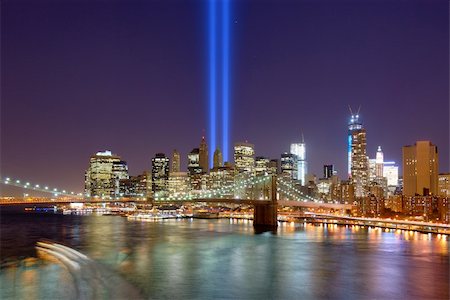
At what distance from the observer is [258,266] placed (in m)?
30.7

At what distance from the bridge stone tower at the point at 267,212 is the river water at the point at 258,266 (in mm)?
14668

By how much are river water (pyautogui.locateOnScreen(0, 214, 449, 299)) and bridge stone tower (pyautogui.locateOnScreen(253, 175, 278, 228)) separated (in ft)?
48.1

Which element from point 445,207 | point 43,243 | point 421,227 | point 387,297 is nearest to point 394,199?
point 445,207

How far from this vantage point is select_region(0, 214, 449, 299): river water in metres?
23.4

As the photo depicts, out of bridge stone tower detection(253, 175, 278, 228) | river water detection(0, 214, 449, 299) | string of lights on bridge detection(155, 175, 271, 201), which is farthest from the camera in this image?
string of lights on bridge detection(155, 175, 271, 201)

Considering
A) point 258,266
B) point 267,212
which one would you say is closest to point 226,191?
point 267,212

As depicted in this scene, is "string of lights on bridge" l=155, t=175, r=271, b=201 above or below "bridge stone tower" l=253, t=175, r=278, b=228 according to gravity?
above

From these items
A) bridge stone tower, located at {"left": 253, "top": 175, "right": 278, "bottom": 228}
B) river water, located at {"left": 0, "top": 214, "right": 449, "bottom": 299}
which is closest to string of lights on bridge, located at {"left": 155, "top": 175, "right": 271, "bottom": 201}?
bridge stone tower, located at {"left": 253, "top": 175, "right": 278, "bottom": 228}

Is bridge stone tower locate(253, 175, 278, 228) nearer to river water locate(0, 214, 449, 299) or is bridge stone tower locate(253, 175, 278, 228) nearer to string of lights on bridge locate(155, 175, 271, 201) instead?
string of lights on bridge locate(155, 175, 271, 201)

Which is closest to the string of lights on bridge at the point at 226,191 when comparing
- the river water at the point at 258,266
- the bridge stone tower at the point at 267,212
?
the bridge stone tower at the point at 267,212

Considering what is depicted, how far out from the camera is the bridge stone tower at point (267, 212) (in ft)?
207

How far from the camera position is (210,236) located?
48.6 metres

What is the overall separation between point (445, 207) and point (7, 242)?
180ft

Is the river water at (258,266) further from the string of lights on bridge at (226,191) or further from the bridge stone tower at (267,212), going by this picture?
the string of lights on bridge at (226,191)
